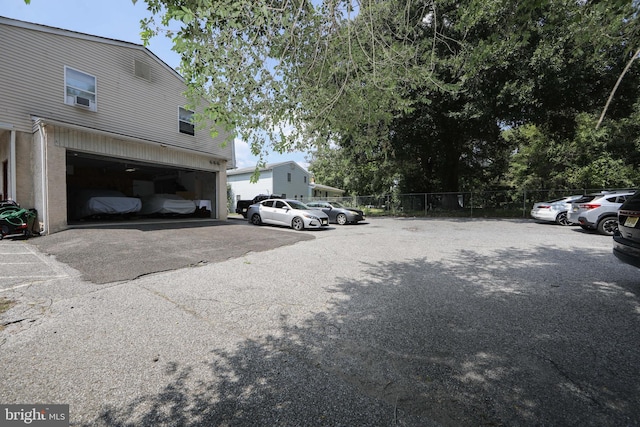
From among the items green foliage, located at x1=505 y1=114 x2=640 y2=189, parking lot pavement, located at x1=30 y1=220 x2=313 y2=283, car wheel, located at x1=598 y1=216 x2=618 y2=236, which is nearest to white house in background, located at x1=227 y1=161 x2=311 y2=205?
parking lot pavement, located at x1=30 y1=220 x2=313 y2=283

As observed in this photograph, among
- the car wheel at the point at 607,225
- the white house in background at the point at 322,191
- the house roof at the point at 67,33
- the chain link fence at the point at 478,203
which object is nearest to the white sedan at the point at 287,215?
the house roof at the point at 67,33

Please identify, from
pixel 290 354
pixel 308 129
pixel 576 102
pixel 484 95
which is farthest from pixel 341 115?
pixel 576 102

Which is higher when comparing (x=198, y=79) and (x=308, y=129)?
(x=198, y=79)

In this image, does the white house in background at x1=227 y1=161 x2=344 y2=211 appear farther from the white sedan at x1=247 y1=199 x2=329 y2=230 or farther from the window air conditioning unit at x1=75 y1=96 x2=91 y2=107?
the window air conditioning unit at x1=75 y1=96 x2=91 y2=107

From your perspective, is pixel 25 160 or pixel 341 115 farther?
pixel 25 160

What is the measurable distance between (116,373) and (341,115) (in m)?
3.94

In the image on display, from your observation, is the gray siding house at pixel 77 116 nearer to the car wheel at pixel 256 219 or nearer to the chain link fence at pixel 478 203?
the car wheel at pixel 256 219

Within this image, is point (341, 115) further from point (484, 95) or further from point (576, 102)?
point (576, 102)

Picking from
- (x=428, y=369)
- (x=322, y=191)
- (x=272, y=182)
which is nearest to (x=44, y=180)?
(x=428, y=369)

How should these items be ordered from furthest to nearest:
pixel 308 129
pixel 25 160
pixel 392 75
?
pixel 25 160 < pixel 308 129 < pixel 392 75

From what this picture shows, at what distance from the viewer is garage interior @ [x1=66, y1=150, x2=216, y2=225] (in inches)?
561

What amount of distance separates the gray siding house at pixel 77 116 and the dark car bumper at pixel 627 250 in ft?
30.4

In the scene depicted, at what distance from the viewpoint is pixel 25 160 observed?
9602 millimetres

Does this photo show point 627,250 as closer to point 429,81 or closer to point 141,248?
point 429,81
